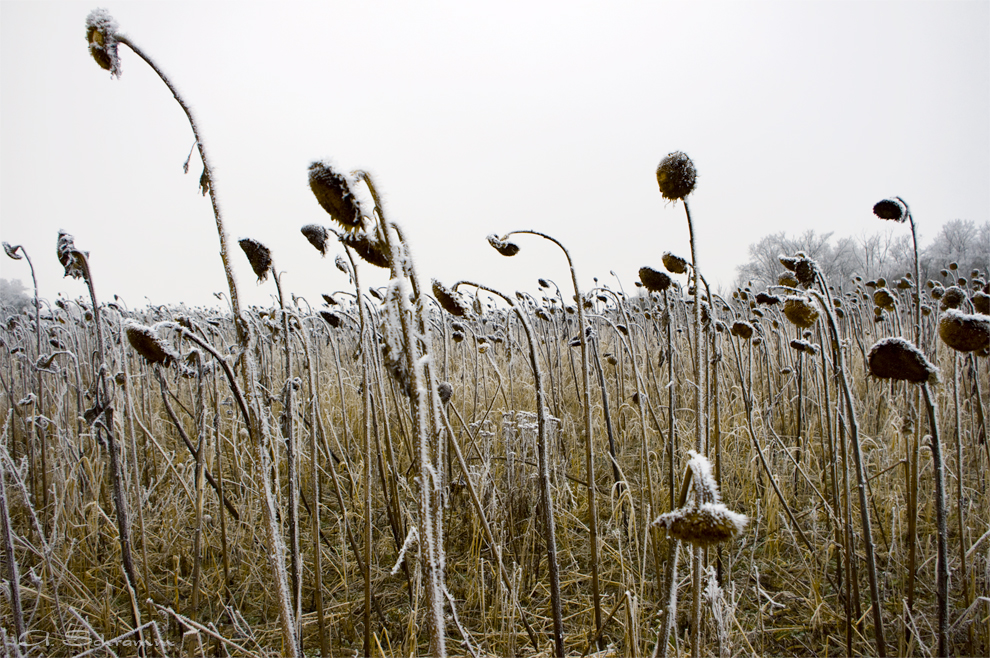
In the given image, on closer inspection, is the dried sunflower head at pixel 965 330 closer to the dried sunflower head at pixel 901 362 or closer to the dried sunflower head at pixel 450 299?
the dried sunflower head at pixel 901 362

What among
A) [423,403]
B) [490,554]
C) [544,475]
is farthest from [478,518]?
[423,403]

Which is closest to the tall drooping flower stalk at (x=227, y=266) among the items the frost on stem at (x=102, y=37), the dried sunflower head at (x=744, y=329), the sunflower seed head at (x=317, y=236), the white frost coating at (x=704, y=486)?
the frost on stem at (x=102, y=37)

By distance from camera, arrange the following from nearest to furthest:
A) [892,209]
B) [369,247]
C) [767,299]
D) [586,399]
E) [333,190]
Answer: [333,190] < [369,247] < [586,399] < [892,209] < [767,299]

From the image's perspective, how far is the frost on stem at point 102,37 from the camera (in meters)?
0.90

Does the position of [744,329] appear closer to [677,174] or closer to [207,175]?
[677,174]

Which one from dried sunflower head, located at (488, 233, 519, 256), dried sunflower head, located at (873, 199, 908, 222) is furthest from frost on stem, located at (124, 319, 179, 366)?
dried sunflower head, located at (873, 199, 908, 222)

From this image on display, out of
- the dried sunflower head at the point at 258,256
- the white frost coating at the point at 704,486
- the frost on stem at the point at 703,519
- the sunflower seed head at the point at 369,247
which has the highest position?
the dried sunflower head at the point at 258,256

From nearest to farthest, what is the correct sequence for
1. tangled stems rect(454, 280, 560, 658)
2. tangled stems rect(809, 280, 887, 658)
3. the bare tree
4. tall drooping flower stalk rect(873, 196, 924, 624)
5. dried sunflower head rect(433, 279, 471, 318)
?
dried sunflower head rect(433, 279, 471, 318)
tangled stems rect(809, 280, 887, 658)
tangled stems rect(454, 280, 560, 658)
tall drooping flower stalk rect(873, 196, 924, 624)
the bare tree

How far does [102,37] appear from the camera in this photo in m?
0.90

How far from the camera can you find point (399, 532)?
2113 mm

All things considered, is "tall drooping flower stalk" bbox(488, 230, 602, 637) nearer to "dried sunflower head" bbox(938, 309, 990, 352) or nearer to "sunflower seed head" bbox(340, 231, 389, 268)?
"sunflower seed head" bbox(340, 231, 389, 268)

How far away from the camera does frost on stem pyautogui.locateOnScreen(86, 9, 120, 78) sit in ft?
2.96

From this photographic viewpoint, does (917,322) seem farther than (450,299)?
Yes

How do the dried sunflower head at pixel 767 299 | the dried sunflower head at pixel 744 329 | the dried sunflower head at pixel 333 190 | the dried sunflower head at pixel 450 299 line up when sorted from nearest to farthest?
1. the dried sunflower head at pixel 333 190
2. the dried sunflower head at pixel 450 299
3. the dried sunflower head at pixel 767 299
4. the dried sunflower head at pixel 744 329
